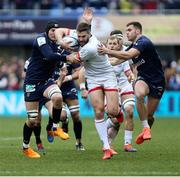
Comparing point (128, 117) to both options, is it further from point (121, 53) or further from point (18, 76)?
point (18, 76)

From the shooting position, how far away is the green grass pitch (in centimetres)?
1190

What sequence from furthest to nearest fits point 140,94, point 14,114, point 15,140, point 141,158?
point 14,114 < point 15,140 < point 140,94 < point 141,158

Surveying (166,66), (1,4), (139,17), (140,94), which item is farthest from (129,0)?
(140,94)

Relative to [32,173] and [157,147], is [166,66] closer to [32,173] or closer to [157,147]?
[157,147]

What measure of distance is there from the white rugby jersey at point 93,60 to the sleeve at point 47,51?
1.28 feet

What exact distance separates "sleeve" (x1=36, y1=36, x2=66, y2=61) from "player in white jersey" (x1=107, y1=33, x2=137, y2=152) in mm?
1971

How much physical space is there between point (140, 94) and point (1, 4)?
67.5ft

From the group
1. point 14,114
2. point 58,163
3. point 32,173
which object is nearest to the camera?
point 32,173

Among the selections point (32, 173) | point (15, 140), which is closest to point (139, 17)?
point (15, 140)

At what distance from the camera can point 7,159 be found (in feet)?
45.8

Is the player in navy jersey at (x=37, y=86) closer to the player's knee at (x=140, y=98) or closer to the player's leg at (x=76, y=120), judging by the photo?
the player's leg at (x=76, y=120)

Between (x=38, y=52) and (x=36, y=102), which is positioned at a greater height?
(x=38, y=52)

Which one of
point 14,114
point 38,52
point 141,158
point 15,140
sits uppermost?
point 38,52

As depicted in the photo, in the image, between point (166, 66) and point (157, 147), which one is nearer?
point (157, 147)
